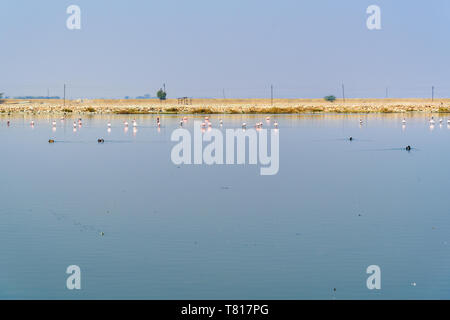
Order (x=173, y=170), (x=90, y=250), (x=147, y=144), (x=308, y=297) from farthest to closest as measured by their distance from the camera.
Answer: (x=147, y=144) → (x=173, y=170) → (x=90, y=250) → (x=308, y=297)

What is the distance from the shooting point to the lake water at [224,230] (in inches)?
599

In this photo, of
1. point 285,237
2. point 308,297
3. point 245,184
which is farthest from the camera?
point 245,184

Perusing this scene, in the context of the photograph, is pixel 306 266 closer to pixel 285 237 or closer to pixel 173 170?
pixel 285 237

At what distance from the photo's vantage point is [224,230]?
2045 cm

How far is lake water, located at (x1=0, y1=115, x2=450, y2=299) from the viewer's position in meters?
15.2

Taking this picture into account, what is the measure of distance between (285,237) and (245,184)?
1085cm
